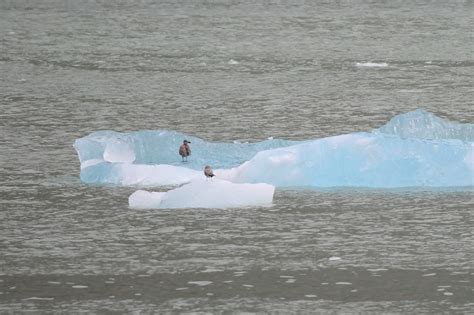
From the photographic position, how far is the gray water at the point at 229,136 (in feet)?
42.3

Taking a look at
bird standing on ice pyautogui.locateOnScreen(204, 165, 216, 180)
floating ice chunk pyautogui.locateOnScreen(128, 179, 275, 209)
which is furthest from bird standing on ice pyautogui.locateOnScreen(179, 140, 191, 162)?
floating ice chunk pyautogui.locateOnScreen(128, 179, 275, 209)

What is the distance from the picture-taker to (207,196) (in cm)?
1605

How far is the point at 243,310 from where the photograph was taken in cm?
1208

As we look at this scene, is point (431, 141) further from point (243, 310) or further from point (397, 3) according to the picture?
point (397, 3)

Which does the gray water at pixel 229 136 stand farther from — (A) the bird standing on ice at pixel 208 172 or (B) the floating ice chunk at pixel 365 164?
(A) the bird standing on ice at pixel 208 172

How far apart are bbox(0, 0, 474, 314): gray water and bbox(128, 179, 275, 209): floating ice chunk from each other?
197mm

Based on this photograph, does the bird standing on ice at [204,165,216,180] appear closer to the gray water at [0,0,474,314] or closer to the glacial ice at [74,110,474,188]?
the gray water at [0,0,474,314]

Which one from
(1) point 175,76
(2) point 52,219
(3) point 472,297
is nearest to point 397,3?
(1) point 175,76

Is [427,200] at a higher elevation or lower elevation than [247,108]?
lower

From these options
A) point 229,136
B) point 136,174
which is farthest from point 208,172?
point 229,136

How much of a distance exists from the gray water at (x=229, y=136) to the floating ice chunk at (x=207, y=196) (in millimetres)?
197

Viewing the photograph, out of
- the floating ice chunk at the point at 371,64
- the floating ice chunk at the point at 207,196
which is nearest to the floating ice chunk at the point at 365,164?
the floating ice chunk at the point at 207,196

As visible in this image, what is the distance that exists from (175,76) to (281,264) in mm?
13171

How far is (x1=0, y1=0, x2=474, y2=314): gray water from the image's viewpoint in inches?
508
